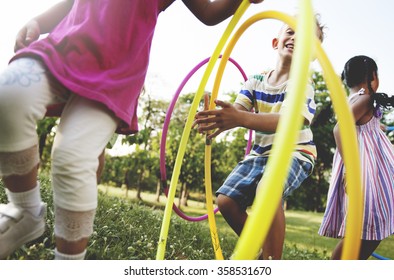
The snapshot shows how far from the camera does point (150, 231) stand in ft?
8.68

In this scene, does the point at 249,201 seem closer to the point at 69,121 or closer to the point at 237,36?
the point at 237,36

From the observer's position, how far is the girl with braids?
6.76 ft

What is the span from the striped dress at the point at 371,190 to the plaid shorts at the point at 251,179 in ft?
1.44

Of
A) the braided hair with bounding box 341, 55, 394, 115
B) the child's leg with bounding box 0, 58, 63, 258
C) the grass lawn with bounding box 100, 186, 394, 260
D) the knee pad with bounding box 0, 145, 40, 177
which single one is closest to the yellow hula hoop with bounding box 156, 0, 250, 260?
the child's leg with bounding box 0, 58, 63, 258

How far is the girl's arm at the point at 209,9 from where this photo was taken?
1.56 metres

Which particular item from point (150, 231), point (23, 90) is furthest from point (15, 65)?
point (150, 231)

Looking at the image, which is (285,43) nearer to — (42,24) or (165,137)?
(165,137)

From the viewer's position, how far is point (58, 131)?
3.71 feet

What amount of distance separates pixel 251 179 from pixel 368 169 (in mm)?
734

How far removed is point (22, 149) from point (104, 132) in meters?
0.23

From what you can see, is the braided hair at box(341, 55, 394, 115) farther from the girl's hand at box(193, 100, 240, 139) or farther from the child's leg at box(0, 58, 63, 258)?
the child's leg at box(0, 58, 63, 258)

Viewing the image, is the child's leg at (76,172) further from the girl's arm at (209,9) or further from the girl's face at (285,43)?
the girl's face at (285,43)

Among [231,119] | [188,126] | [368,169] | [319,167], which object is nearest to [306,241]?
[368,169]

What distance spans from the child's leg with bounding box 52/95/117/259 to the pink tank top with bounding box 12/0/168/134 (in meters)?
0.07
